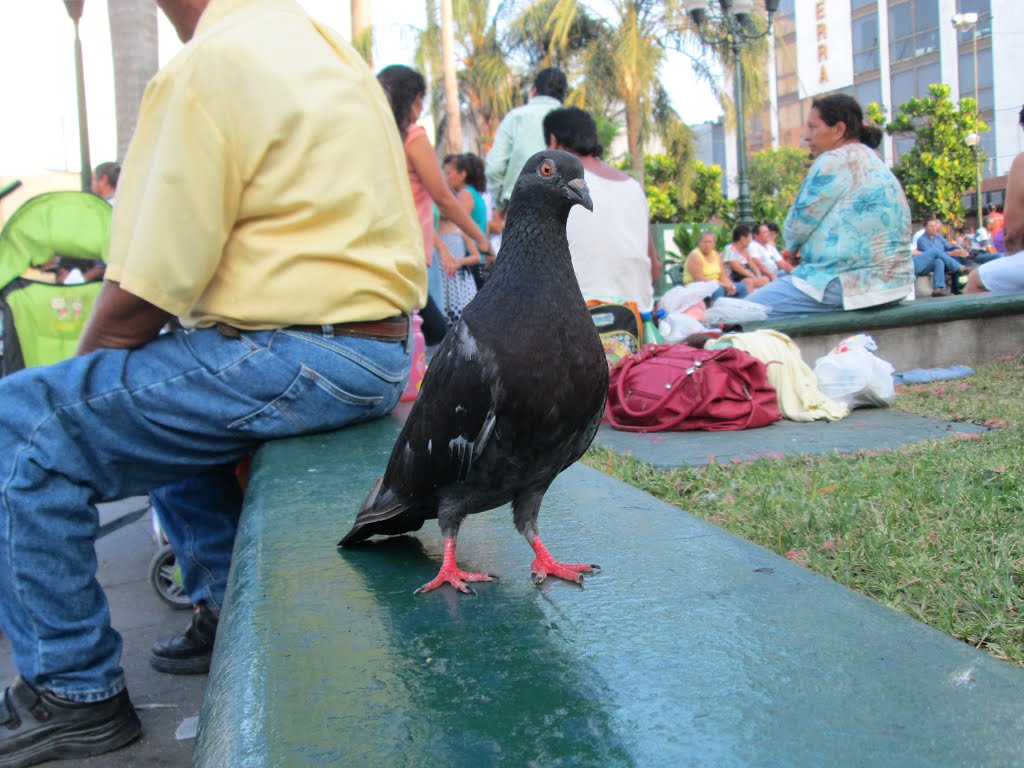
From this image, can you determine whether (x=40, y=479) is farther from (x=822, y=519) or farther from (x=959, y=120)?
(x=959, y=120)

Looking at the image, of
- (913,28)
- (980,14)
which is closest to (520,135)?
(980,14)

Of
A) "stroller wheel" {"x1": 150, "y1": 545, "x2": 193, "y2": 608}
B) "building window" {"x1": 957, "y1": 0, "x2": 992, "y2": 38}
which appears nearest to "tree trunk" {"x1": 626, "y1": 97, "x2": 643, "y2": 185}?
"stroller wheel" {"x1": 150, "y1": 545, "x2": 193, "y2": 608}

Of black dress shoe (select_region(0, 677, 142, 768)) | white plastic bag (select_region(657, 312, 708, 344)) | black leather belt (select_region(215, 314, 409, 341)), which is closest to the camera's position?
black dress shoe (select_region(0, 677, 142, 768))

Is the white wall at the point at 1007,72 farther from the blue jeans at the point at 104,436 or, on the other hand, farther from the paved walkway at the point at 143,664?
the blue jeans at the point at 104,436

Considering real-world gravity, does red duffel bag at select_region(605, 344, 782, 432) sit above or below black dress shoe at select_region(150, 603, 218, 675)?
above

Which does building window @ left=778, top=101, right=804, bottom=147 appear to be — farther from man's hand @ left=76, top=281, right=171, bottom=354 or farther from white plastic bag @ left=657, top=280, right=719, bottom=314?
man's hand @ left=76, top=281, right=171, bottom=354

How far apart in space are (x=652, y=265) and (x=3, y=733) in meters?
5.05

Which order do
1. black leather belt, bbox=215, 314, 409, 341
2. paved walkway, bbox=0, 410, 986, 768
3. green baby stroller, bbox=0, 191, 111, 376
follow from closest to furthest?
black leather belt, bbox=215, 314, 409, 341 → paved walkway, bbox=0, 410, 986, 768 → green baby stroller, bbox=0, 191, 111, 376

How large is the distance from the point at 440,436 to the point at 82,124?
11249mm

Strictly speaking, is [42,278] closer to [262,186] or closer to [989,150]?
[262,186]

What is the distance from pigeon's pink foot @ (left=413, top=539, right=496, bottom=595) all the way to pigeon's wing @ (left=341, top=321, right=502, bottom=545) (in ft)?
0.38

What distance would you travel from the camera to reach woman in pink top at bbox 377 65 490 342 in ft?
17.1

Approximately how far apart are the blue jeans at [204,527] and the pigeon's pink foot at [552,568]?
5.34 feet

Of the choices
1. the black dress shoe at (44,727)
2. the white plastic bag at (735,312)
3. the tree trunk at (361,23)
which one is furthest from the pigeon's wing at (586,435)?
the tree trunk at (361,23)
